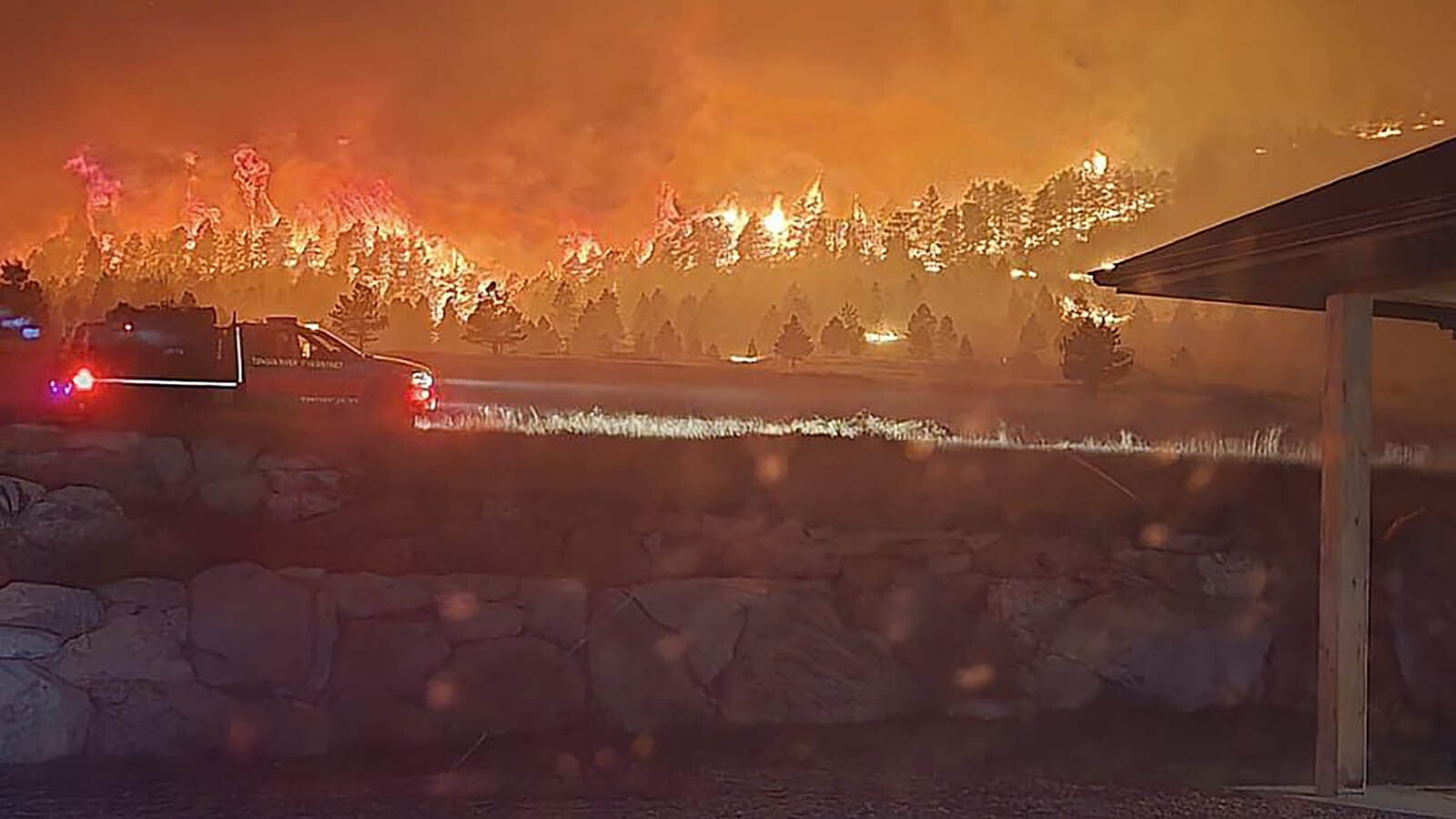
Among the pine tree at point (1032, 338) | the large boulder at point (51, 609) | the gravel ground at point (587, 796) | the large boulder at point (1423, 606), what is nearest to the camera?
the gravel ground at point (587, 796)

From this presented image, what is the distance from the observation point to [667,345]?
812 centimetres

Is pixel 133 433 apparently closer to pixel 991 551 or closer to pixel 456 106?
pixel 456 106

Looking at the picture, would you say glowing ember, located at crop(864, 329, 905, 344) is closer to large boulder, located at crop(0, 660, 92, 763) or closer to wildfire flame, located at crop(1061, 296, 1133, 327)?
wildfire flame, located at crop(1061, 296, 1133, 327)

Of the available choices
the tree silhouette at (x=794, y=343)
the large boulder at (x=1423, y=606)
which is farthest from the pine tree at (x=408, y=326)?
the large boulder at (x=1423, y=606)

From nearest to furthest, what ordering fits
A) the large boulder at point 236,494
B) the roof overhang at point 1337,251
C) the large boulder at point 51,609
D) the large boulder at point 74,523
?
the roof overhang at point 1337,251
the large boulder at point 51,609
the large boulder at point 74,523
the large boulder at point 236,494

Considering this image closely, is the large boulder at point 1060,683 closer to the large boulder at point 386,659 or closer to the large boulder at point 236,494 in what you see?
the large boulder at point 386,659

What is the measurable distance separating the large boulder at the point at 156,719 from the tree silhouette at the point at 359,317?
98.1 inches

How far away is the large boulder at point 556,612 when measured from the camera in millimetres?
6527

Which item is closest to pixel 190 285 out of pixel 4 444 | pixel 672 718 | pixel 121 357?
pixel 121 357

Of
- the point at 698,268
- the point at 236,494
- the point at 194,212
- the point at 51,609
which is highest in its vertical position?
the point at 194,212

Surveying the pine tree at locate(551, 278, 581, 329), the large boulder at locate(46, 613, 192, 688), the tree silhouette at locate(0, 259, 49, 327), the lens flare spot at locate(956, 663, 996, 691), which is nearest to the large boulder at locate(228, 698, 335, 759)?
the large boulder at locate(46, 613, 192, 688)

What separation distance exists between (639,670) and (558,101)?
11.2 ft

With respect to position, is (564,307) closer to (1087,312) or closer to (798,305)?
(798,305)

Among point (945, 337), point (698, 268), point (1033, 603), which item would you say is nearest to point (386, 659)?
point (698, 268)
